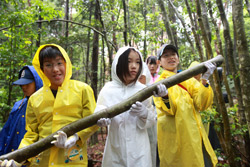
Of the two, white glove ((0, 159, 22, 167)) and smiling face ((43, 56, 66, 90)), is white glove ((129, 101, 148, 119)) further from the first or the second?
white glove ((0, 159, 22, 167))

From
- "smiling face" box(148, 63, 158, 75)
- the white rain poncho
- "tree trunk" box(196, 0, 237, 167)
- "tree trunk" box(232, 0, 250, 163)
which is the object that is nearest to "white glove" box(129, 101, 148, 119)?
the white rain poncho

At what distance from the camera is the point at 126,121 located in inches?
93.2

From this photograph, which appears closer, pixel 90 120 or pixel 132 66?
pixel 90 120

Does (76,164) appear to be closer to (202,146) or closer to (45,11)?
(202,146)

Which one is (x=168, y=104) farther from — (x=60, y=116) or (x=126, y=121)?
(x=60, y=116)

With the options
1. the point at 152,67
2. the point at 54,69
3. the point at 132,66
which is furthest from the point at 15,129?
the point at 152,67

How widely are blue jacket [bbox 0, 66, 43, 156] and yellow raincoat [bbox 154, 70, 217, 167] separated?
91.1 inches

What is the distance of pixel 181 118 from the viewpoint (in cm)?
248

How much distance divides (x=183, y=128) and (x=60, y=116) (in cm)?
169

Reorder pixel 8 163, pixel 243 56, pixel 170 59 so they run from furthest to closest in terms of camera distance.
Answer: pixel 243 56 → pixel 170 59 → pixel 8 163

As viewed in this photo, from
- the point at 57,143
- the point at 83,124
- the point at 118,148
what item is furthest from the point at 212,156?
the point at 57,143

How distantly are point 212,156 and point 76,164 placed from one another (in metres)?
1.86

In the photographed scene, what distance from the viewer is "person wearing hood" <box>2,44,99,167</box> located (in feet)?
6.97

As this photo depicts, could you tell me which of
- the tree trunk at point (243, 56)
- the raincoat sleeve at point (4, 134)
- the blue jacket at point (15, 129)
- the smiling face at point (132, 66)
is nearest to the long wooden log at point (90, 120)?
the smiling face at point (132, 66)
